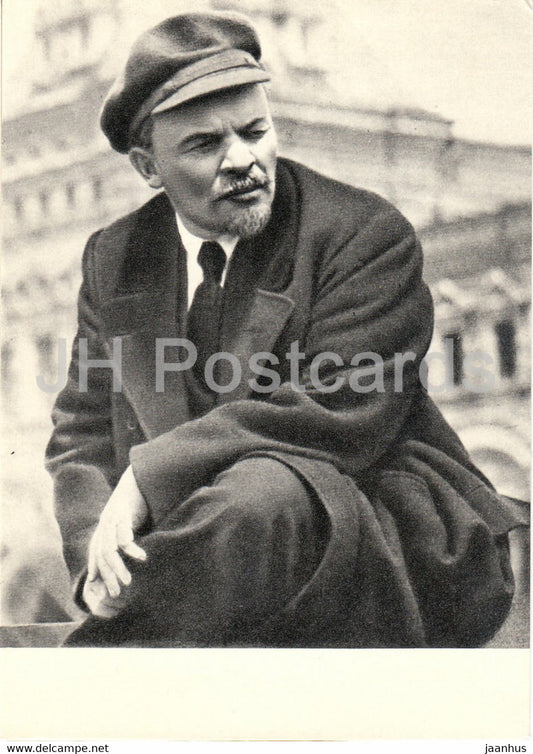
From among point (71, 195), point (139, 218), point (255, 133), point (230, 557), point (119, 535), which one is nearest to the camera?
point (230, 557)

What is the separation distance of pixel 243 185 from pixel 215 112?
1.01ft

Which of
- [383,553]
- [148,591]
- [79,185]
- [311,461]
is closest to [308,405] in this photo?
[311,461]

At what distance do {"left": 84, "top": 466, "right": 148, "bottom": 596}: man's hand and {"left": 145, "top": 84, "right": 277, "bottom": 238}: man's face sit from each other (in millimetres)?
1085

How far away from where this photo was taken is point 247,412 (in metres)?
5.02

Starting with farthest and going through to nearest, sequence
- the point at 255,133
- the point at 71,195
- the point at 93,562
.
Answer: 1. the point at 71,195
2. the point at 255,133
3. the point at 93,562

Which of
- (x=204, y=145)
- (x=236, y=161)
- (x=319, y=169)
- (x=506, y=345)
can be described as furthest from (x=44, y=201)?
(x=506, y=345)

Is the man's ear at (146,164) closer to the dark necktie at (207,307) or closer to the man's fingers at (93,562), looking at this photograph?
the dark necktie at (207,307)

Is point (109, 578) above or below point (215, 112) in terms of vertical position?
below

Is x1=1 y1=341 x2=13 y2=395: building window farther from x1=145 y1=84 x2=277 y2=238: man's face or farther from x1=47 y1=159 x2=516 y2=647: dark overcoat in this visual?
x1=145 y1=84 x2=277 y2=238: man's face

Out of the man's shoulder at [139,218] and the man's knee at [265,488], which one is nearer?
the man's knee at [265,488]

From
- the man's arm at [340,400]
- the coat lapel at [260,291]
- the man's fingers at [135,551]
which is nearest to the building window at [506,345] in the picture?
the man's arm at [340,400]

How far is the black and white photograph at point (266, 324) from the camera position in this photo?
4.98m

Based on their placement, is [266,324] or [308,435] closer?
[308,435]

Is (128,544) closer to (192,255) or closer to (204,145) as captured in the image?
(192,255)
